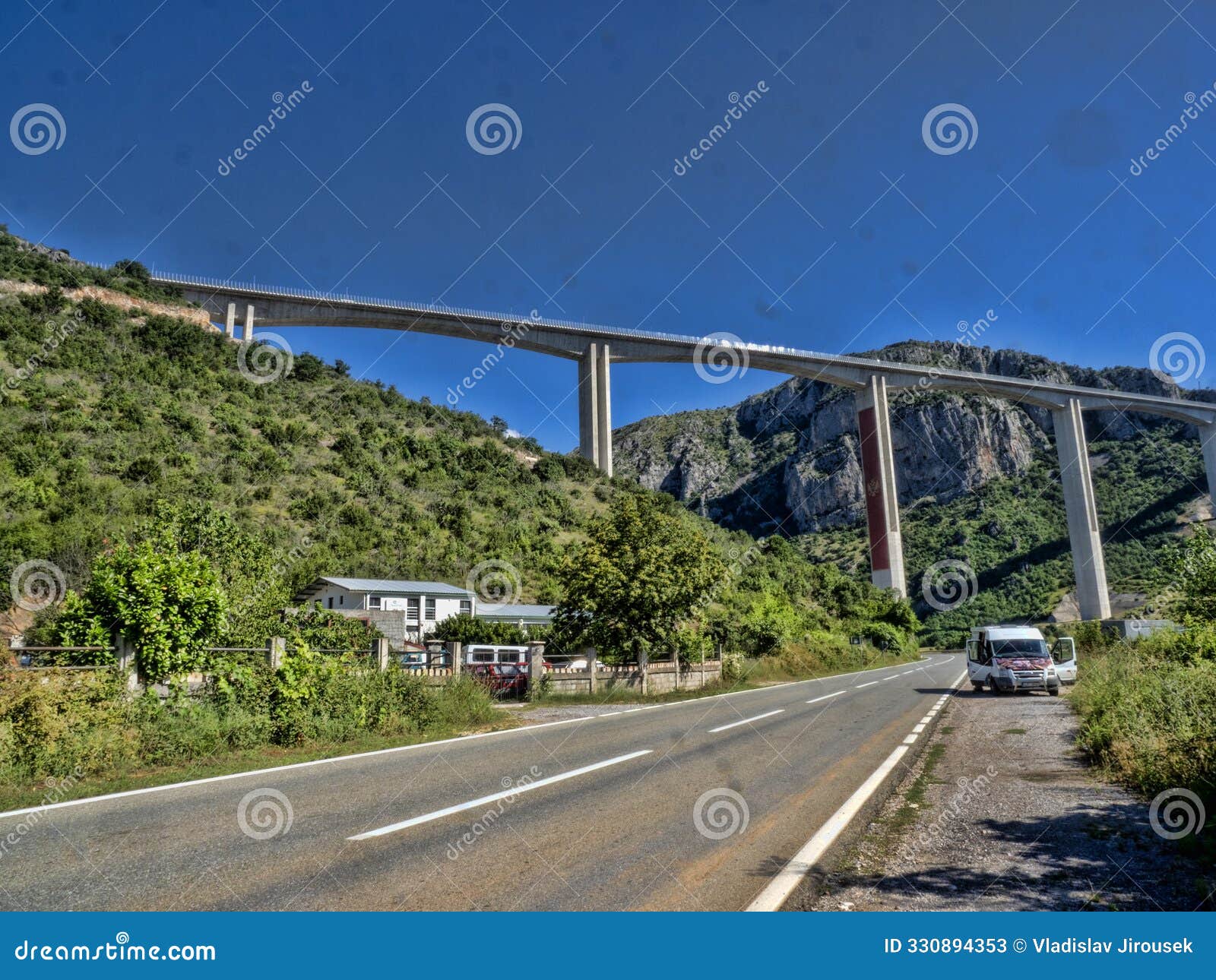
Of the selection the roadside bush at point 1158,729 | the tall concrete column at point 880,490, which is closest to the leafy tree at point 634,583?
the roadside bush at point 1158,729

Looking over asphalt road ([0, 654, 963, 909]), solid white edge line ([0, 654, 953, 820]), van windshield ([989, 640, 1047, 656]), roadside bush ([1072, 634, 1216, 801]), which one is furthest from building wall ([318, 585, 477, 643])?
roadside bush ([1072, 634, 1216, 801])

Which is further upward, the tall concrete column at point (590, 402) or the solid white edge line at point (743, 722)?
the tall concrete column at point (590, 402)

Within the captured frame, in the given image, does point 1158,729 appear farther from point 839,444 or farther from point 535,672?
point 839,444

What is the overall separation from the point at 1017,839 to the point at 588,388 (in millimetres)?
66787

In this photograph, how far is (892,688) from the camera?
85.0 ft

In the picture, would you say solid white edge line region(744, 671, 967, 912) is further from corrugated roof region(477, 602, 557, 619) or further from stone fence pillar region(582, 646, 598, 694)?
corrugated roof region(477, 602, 557, 619)

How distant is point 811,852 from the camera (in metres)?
5.50

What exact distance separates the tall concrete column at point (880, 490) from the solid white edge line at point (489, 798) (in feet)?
213

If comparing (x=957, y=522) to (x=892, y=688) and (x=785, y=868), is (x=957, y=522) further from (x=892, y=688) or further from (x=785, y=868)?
(x=785, y=868)

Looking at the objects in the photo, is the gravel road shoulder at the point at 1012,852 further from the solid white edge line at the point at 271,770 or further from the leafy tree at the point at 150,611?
the leafy tree at the point at 150,611

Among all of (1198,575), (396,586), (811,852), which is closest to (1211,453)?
(1198,575)

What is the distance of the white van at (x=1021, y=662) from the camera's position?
2202 centimetres

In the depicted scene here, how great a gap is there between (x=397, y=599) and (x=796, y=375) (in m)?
56.6

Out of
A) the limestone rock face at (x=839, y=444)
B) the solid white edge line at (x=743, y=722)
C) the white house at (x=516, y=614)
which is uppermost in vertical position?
the limestone rock face at (x=839, y=444)
